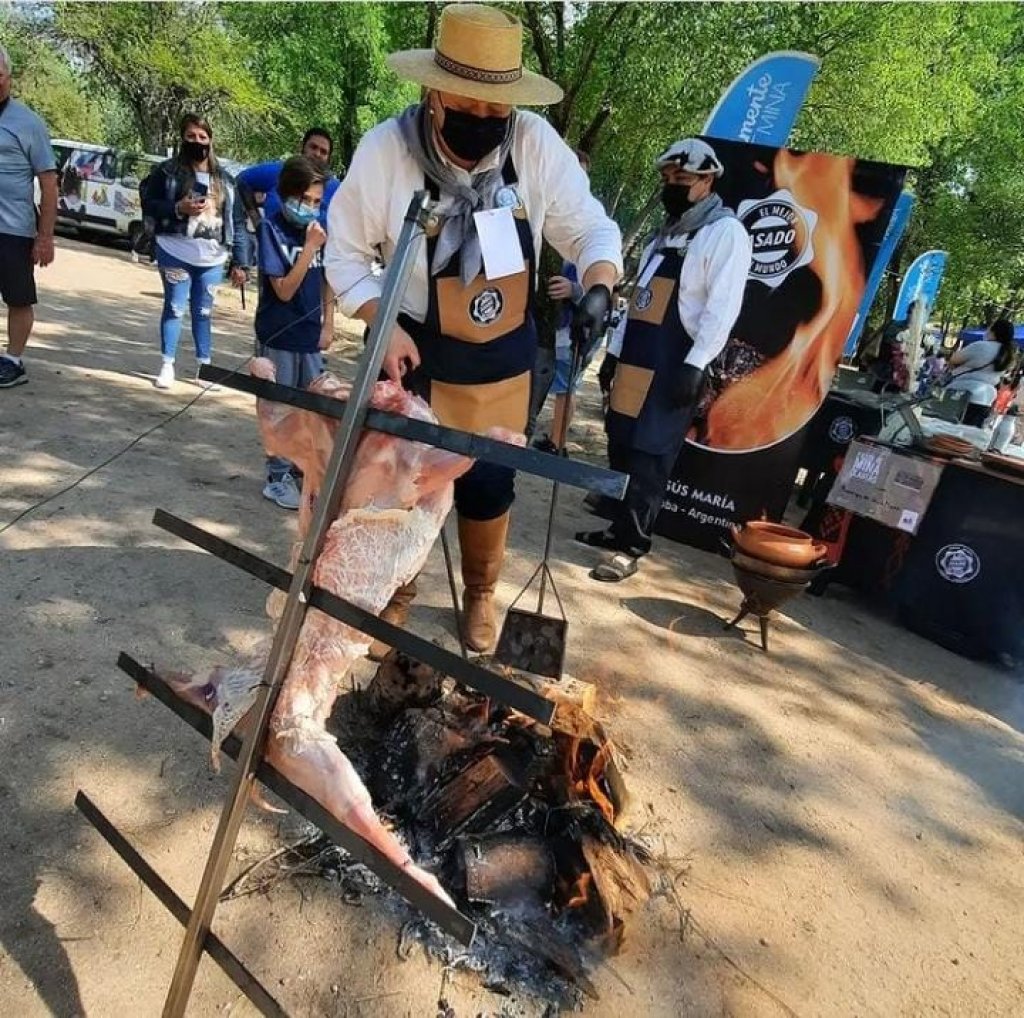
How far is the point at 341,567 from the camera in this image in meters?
1.64

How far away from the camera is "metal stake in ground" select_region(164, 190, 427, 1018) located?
1.38 m

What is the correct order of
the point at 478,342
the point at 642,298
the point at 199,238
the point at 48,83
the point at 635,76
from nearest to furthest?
1. the point at 478,342
2. the point at 642,298
3. the point at 199,238
4. the point at 635,76
5. the point at 48,83

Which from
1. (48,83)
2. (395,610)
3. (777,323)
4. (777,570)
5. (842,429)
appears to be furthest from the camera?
(48,83)

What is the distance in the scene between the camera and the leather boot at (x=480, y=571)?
309 cm

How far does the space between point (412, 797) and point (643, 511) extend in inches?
107

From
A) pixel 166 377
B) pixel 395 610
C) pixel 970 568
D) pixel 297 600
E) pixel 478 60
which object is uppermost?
pixel 478 60

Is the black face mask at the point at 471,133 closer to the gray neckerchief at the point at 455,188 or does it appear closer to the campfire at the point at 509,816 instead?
the gray neckerchief at the point at 455,188

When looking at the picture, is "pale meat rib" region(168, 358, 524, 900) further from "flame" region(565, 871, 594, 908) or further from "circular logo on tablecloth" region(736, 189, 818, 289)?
"circular logo on tablecloth" region(736, 189, 818, 289)

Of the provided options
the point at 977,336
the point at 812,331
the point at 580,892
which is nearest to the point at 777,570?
the point at 812,331

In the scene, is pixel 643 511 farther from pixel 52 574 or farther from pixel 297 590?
pixel 297 590

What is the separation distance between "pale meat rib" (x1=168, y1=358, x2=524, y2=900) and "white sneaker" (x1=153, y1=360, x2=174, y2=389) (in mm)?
4895

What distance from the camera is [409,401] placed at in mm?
1705

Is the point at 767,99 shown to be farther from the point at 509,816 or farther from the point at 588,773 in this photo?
the point at 509,816

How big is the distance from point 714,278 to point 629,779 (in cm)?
271
